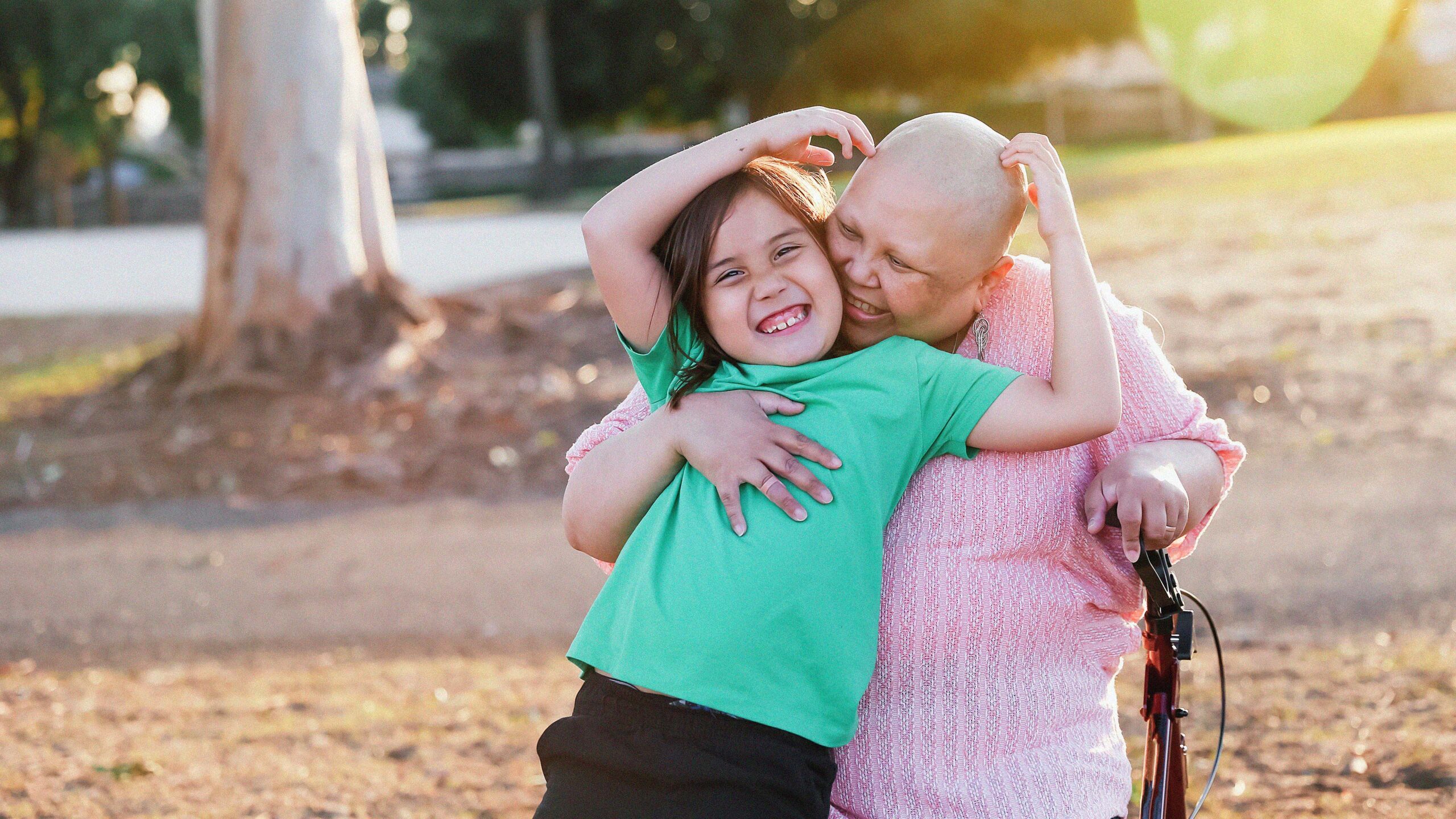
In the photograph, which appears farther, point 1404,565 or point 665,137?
point 665,137

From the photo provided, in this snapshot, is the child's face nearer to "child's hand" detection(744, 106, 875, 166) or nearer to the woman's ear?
"child's hand" detection(744, 106, 875, 166)

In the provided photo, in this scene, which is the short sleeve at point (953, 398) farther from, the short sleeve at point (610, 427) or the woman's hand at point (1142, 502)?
the short sleeve at point (610, 427)

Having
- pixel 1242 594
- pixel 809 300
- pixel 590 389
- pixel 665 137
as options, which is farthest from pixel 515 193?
pixel 809 300

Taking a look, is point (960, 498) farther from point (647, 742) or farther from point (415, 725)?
point (415, 725)

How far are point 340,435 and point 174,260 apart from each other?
1368 centimetres

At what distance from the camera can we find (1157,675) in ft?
6.82

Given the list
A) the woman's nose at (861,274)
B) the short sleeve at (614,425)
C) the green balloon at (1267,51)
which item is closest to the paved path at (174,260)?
the short sleeve at (614,425)

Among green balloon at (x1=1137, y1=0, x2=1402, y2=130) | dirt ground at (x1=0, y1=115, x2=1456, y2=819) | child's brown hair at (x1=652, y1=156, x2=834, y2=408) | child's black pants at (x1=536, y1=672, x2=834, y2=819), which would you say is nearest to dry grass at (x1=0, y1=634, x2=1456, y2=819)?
dirt ground at (x1=0, y1=115, x2=1456, y2=819)

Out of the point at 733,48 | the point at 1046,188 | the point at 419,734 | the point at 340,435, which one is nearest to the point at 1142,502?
the point at 1046,188

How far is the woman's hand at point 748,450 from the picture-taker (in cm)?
195

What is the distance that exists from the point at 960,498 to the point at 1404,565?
3898 mm

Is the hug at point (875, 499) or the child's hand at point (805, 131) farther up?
the child's hand at point (805, 131)

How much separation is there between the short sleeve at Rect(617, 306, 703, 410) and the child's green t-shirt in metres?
0.19

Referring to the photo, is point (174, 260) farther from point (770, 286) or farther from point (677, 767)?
point (677, 767)
